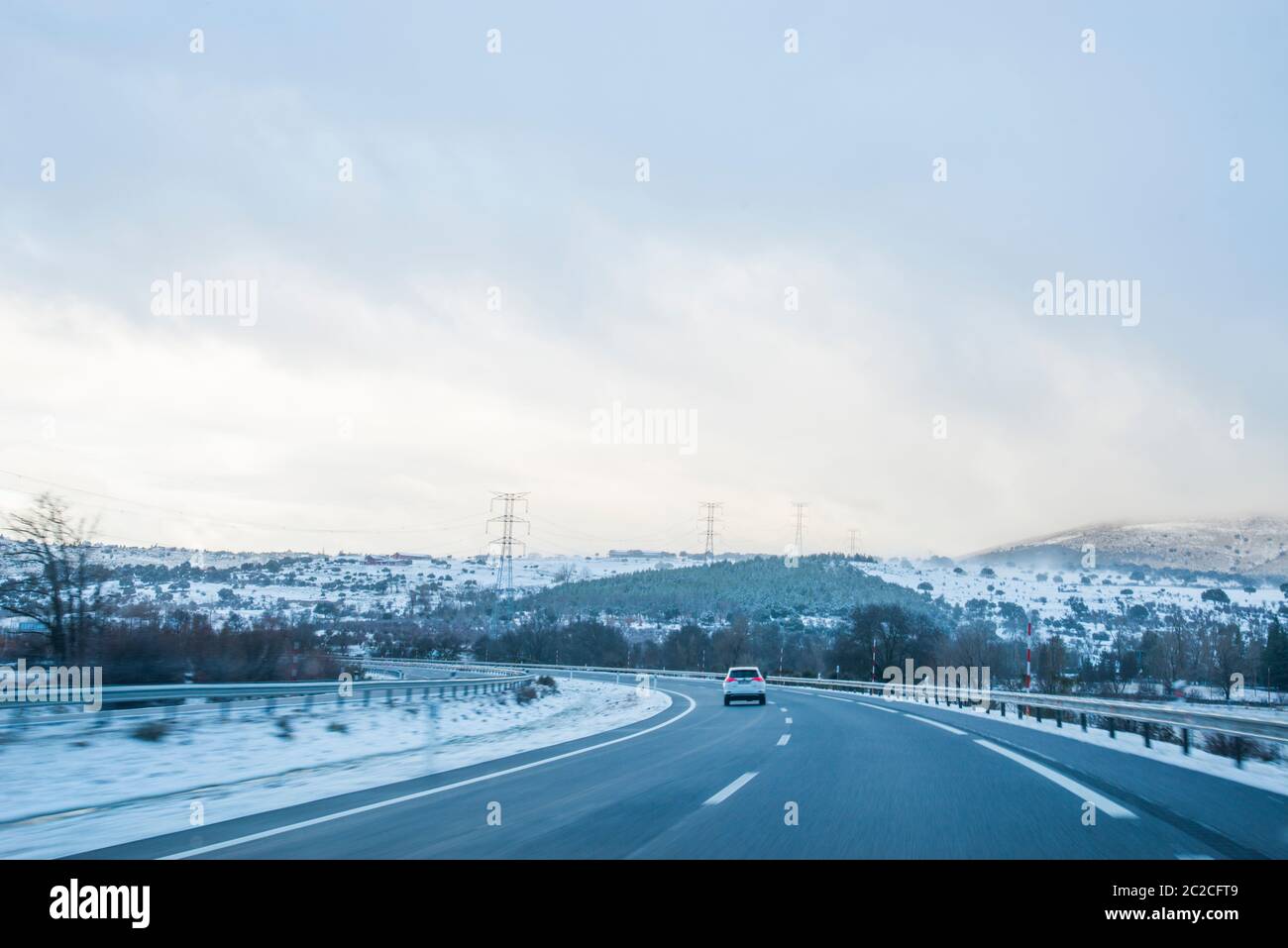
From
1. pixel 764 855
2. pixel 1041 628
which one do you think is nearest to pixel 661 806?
pixel 764 855

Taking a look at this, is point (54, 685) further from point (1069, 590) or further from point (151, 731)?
point (1069, 590)

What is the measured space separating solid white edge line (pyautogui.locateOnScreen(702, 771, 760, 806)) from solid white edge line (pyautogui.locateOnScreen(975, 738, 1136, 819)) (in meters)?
3.90

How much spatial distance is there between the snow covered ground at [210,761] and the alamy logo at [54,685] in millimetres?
921

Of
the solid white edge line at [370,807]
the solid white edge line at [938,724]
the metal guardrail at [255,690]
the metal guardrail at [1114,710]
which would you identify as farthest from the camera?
the solid white edge line at [938,724]

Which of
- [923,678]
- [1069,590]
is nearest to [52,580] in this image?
[923,678]

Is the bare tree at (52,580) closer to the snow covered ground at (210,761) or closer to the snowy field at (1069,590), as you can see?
the snow covered ground at (210,761)

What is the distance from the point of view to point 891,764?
13.8m

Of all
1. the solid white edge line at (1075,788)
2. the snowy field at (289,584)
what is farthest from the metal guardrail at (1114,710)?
A: the snowy field at (289,584)

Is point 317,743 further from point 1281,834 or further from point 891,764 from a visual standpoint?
point 1281,834

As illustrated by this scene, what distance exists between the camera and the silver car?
35.5m

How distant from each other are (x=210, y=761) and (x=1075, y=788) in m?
13.5

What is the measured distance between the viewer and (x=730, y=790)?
11070 mm
